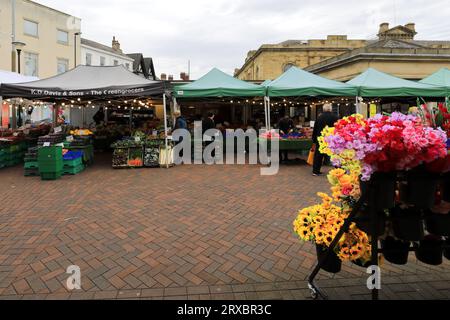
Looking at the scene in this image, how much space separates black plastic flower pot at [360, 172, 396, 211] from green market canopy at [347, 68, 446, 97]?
971cm

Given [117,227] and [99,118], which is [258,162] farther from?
[99,118]

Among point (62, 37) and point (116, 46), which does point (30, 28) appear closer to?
point (62, 37)

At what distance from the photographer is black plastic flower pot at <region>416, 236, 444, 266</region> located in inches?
99.7

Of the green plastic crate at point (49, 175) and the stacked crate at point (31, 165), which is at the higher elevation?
the stacked crate at point (31, 165)

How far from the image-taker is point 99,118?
17.7 meters

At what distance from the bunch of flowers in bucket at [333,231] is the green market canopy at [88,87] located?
7422 mm

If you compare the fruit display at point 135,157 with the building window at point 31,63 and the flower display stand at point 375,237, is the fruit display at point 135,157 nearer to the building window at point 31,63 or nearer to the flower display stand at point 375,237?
the flower display stand at point 375,237

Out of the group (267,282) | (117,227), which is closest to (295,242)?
(267,282)

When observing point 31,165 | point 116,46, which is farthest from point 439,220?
point 116,46

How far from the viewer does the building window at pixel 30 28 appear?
2765 cm

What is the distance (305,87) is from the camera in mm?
10469

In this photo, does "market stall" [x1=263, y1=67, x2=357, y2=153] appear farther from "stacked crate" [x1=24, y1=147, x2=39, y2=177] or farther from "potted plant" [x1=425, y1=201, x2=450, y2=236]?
"potted plant" [x1=425, y1=201, x2=450, y2=236]

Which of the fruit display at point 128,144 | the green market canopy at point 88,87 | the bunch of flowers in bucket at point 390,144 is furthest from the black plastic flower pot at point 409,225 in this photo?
the fruit display at point 128,144

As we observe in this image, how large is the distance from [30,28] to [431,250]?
113 ft
